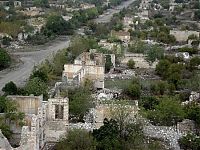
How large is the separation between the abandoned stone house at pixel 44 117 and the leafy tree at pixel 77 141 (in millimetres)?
874


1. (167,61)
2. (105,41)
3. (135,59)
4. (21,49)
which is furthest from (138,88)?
(21,49)

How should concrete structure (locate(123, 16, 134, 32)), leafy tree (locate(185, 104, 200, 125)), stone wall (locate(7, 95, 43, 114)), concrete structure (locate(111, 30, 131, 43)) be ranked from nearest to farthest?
1. stone wall (locate(7, 95, 43, 114))
2. leafy tree (locate(185, 104, 200, 125))
3. concrete structure (locate(111, 30, 131, 43))
4. concrete structure (locate(123, 16, 134, 32))

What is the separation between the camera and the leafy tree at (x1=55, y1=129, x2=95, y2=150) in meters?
16.1

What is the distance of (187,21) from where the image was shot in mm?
56281

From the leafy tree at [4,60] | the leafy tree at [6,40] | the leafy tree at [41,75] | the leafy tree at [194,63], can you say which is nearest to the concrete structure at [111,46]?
the leafy tree at [194,63]

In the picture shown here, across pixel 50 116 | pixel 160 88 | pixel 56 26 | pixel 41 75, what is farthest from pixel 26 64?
pixel 50 116

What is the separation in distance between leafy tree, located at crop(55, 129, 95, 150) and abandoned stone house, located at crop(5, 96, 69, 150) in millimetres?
874

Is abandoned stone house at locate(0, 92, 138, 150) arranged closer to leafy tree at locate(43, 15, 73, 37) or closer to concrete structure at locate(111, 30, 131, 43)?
concrete structure at locate(111, 30, 131, 43)

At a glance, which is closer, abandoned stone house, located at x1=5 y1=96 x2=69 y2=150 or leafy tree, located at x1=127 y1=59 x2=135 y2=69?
abandoned stone house, located at x1=5 y1=96 x2=69 y2=150

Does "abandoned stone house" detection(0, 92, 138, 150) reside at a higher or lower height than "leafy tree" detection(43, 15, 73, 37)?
higher

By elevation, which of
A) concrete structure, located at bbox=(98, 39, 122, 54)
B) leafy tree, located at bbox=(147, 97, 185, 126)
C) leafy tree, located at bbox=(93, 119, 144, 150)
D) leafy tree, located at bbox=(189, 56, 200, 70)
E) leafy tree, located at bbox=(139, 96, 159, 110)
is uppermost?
leafy tree, located at bbox=(93, 119, 144, 150)

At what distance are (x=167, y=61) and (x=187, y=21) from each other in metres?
26.0

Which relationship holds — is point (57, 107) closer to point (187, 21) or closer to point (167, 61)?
point (167, 61)

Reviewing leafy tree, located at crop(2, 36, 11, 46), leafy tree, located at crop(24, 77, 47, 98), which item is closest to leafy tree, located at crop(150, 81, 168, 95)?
leafy tree, located at crop(24, 77, 47, 98)
